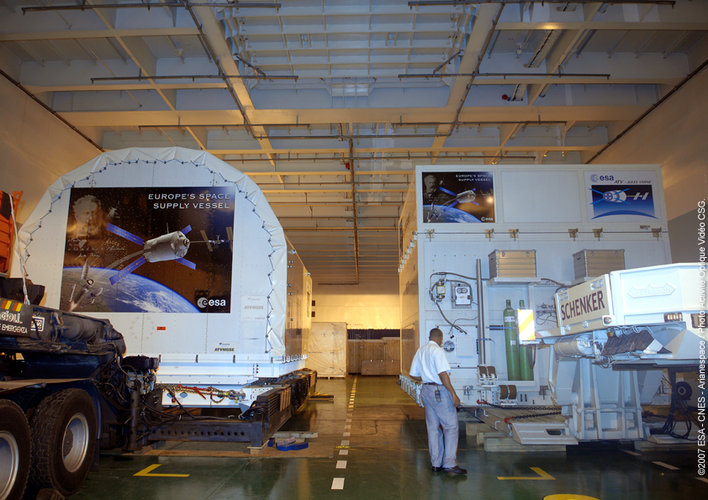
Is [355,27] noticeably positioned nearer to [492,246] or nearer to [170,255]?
[492,246]

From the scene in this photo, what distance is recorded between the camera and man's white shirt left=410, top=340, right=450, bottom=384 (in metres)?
5.78

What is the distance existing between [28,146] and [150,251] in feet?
24.1

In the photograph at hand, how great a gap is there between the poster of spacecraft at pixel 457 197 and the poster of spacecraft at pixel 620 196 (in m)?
1.76

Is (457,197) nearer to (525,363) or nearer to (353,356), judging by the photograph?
(525,363)

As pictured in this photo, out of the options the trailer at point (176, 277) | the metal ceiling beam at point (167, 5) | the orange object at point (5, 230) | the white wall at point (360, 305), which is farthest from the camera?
the white wall at point (360, 305)

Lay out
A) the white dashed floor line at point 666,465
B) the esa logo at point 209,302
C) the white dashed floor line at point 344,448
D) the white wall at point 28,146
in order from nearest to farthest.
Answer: the white dashed floor line at point 344,448
the white dashed floor line at point 666,465
the esa logo at point 209,302
the white wall at point 28,146

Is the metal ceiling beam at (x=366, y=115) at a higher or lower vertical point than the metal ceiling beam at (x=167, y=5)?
lower

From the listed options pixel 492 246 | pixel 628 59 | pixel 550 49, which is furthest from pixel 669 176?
pixel 492 246

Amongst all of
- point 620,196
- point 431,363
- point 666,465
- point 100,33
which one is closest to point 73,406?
point 431,363

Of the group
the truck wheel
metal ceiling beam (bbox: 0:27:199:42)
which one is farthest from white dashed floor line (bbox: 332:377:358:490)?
metal ceiling beam (bbox: 0:27:199:42)

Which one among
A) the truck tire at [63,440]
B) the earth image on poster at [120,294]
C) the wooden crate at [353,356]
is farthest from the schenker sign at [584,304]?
the wooden crate at [353,356]

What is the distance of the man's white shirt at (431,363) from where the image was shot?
578 cm

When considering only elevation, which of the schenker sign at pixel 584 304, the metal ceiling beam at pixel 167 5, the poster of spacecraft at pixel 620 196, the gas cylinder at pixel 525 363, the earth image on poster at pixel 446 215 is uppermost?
the metal ceiling beam at pixel 167 5

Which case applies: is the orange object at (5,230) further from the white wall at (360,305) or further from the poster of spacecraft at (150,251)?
the white wall at (360,305)
